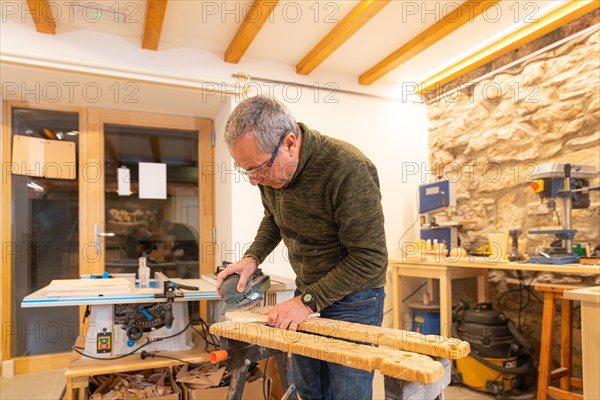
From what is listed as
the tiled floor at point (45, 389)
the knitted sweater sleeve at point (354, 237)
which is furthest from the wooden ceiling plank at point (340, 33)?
the tiled floor at point (45, 389)

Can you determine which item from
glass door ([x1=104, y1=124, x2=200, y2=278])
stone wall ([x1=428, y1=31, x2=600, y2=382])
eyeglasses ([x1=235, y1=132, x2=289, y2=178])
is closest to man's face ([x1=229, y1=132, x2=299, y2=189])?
eyeglasses ([x1=235, y1=132, x2=289, y2=178])

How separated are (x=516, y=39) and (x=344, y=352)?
9.02ft

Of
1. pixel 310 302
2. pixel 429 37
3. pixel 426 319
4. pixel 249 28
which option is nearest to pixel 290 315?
pixel 310 302

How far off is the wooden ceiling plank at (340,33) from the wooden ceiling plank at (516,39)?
1048 millimetres

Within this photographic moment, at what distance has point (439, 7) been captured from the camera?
2578 mm

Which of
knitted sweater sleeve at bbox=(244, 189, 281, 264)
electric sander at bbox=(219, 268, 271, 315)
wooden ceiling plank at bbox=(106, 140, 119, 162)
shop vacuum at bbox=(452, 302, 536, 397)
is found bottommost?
shop vacuum at bbox=(452, 302, 536, 397)

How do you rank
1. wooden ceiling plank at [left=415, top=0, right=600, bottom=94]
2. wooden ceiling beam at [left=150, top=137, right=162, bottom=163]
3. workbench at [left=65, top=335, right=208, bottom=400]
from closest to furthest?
workbench at [left=65, top=335, right=208, bottom=400]
wooden ceiling plank at [left=415, top=0, right=600, bottom=94]
wooden ceiling beam at [left=150, top=137, right=162, bottom=163]

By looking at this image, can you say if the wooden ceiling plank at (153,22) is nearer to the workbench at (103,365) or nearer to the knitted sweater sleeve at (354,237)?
the knitted sweater sleeve at (354,237)

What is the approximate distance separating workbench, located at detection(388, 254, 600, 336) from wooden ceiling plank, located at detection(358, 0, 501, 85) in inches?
58.4

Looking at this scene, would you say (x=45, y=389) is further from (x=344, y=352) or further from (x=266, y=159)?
(x=344, y=352)

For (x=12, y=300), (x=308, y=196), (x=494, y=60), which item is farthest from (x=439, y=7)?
(x=12, y=300)

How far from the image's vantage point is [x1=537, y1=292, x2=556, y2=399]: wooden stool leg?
226cm

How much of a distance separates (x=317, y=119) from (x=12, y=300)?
8.81 feet

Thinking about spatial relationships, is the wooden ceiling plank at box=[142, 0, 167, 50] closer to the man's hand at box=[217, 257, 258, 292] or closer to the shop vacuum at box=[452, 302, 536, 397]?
the man's hand at box=[217, 257, 258, 292]
